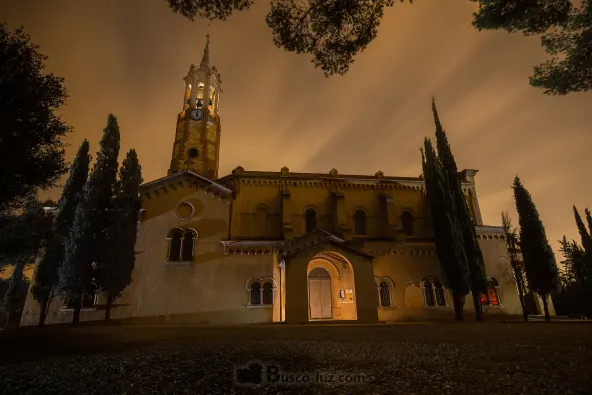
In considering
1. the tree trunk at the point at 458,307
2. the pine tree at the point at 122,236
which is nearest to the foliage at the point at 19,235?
the pine tree at the point at 122,236

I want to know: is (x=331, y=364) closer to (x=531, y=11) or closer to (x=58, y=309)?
(x=531, y=11)

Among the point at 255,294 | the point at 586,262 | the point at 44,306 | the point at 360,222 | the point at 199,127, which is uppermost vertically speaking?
the point at 199,127

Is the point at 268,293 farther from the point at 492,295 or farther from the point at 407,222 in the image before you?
the point at 492,295

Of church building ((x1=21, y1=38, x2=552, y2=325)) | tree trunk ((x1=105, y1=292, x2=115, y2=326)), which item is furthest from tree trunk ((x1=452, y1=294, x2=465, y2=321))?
tree trunk ((x1=105, y1=292, x2=115, y2=326))

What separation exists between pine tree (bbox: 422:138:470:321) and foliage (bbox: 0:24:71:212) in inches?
941

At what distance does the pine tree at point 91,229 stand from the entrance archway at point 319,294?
14385 mm

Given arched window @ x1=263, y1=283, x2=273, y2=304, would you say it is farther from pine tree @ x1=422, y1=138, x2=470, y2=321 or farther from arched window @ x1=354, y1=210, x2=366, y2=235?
pine tree @ x1=422, y1=138, x2=470, y2=321

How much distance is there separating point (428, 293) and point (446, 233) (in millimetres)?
5177

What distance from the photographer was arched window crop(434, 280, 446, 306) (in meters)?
22.3

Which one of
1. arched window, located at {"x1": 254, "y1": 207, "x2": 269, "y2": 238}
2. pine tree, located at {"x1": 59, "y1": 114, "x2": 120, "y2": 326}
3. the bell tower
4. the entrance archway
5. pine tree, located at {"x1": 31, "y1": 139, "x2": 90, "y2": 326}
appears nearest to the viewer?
pine tree, located at {"x1": 59, "y1": 114, "x2": 120, "y2": 326}

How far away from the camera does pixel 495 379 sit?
14.6 ft

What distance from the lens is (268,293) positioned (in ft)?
68.3

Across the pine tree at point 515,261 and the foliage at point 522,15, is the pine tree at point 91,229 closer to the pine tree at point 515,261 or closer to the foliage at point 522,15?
the foliage at point 522,15


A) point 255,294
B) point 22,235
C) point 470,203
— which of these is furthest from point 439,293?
point 22,235
